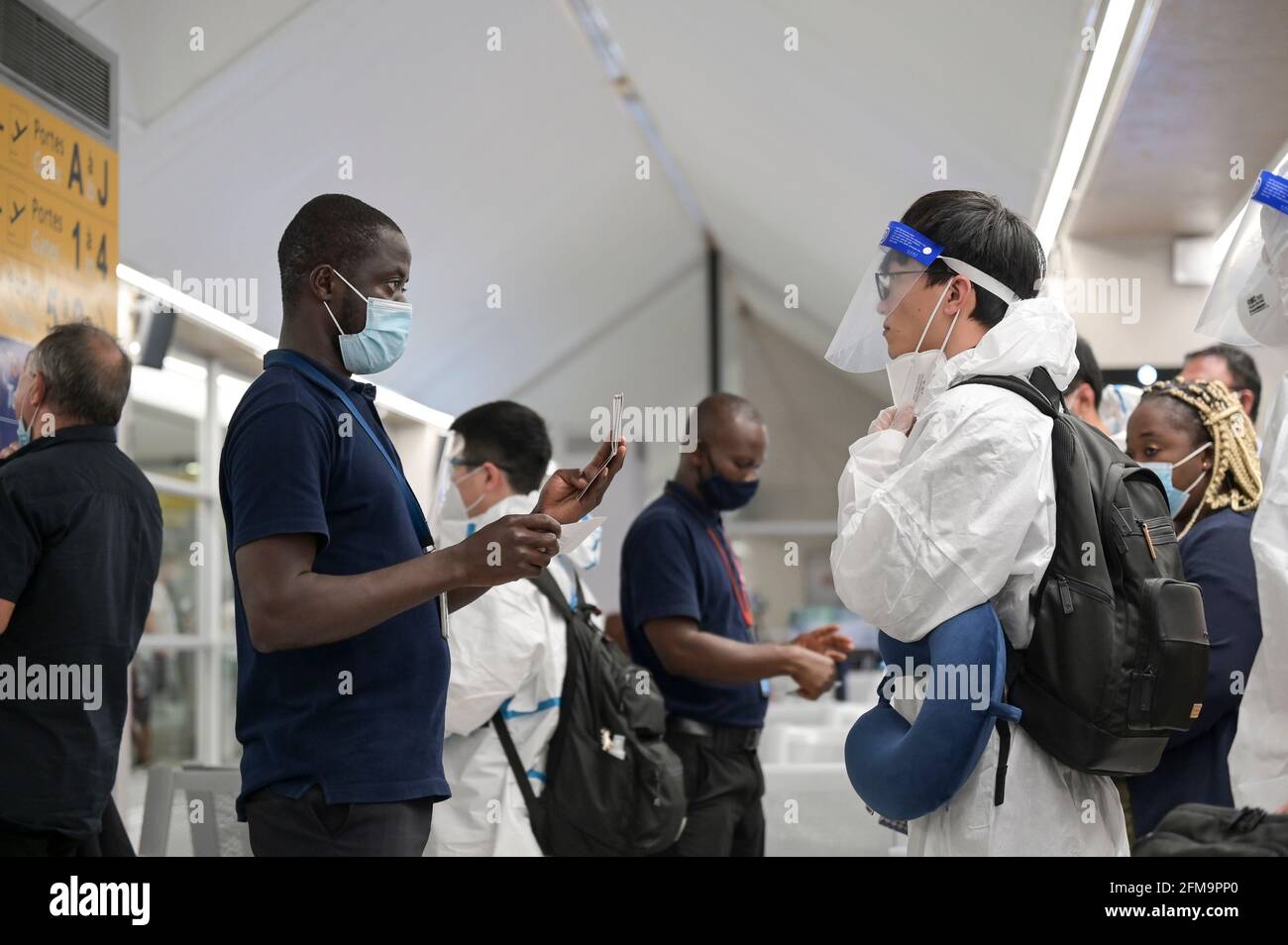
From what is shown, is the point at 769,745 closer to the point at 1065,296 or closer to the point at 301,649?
the point at 1065,296

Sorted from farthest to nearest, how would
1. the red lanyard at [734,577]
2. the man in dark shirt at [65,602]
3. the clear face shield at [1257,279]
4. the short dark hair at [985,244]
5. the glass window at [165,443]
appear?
the glass window at [165,443]
the red lanyard at [734,577]
the man in dark shirt at [65,602]
the clear face shield at [1257,279]
the short dark hair at [985,244]

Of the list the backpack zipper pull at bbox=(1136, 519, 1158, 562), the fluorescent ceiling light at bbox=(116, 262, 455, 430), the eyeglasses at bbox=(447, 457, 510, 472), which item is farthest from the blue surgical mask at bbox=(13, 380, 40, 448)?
the backpack zipper pull at bbox=(1136, 519, 1158, 562)

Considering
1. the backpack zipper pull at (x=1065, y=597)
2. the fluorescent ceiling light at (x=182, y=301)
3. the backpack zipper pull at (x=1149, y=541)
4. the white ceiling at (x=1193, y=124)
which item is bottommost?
the backpack zipper pull at (x=1065, y=597)

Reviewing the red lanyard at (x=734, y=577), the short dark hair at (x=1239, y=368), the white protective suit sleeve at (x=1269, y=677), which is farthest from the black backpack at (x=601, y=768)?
the short dark hair at (x=1239, y=368)

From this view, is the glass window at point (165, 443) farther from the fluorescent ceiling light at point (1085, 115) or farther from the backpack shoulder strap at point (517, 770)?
the backpack shoulder strap at point (517, 770)

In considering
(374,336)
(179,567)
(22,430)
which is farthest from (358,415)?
(179,567)

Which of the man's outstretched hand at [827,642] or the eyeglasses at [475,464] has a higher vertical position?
the eyeglasses at [475,464]

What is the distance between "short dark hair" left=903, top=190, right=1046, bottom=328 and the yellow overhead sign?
2.07 meters

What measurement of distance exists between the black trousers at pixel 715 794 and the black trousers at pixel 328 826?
154cm

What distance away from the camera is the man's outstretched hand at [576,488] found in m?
1.79

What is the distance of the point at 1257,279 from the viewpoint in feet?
7.48

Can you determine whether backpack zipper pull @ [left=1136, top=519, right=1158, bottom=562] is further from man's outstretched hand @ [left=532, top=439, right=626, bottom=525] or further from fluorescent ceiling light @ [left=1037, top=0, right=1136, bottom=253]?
fluorescent ceiling light @ [left=1037, top=0, right=1136, bottom=253]

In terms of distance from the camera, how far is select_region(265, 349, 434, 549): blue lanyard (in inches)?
66.9

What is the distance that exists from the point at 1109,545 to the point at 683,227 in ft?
35.8
